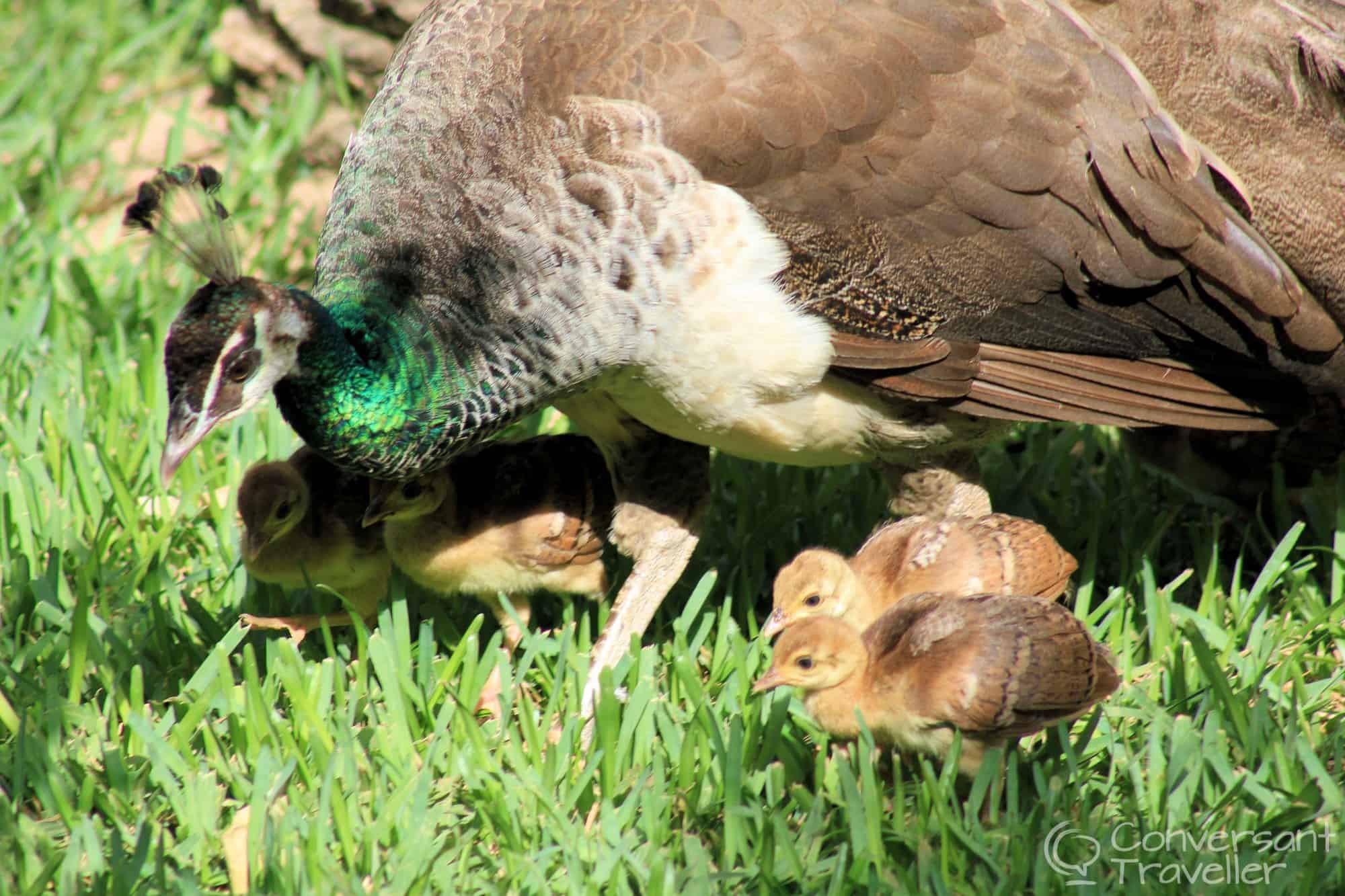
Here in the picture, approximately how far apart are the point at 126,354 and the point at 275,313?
2.12m

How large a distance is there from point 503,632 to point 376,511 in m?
0.50

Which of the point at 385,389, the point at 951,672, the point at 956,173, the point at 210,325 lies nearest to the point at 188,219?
the point at 210,325

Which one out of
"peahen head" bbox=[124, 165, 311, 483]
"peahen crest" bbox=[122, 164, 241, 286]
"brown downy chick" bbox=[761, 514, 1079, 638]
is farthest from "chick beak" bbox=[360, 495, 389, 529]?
"brown downy chick" bbox=[761, 514, 1079, 638]

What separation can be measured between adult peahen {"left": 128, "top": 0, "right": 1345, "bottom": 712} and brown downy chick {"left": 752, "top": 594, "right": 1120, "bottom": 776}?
601mm

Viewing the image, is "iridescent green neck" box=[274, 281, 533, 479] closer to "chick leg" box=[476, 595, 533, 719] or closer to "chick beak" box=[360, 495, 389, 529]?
"chick beak" box=[360, 495, 389, 529]

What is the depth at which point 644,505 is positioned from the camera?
3969 millimetres

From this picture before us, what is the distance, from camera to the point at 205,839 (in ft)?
10.1

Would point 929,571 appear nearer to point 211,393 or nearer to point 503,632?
point 503,632

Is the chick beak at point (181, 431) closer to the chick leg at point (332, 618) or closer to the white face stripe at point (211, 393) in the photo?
the white face stripe at point (211, 393)

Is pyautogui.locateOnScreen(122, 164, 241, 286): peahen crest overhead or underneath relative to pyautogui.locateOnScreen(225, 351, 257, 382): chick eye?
overhead

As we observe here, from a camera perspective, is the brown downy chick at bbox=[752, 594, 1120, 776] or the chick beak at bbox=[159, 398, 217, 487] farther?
the chick beak at bbox=[159, 398, 217, 487]

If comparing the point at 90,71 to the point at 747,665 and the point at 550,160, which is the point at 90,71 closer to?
the point at 550,160

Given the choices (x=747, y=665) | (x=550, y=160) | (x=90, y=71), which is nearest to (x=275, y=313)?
(x=550, y=160)

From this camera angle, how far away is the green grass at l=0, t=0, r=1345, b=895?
3.01m
